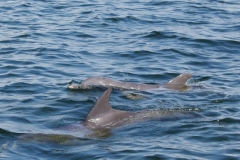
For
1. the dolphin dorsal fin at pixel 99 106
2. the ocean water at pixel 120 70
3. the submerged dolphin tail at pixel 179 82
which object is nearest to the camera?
the ocean water at pixel 120 70

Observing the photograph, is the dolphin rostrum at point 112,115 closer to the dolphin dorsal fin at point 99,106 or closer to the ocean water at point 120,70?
the dolphin dorsal fin at point 99,106

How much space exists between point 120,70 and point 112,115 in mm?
4526

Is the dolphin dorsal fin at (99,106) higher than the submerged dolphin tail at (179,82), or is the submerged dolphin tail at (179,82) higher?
the dolphin dorsal fin at (99,106)

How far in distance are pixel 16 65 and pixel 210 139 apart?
7.07 metres

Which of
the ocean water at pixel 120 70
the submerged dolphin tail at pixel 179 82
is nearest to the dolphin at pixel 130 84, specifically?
the submerged dolphin tail at pixel 179 82

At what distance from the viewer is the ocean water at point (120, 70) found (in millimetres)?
9711

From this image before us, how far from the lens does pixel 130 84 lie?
45.5 feet

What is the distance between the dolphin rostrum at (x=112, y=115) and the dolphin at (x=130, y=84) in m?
2.36

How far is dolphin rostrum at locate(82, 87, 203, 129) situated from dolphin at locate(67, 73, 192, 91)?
2.36 meters

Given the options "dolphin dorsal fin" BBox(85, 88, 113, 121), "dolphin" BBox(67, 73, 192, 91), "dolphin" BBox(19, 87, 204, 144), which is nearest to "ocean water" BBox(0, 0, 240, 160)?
"dolphin" BBox(19, 87, 204, 144)

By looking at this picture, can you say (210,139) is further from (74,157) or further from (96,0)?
(96,0)

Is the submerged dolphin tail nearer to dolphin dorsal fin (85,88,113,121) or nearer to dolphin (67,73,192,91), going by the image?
dolphin (67,73,192,91)

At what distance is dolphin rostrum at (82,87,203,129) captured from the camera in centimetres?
1055

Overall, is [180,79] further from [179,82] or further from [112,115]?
[112,115]
